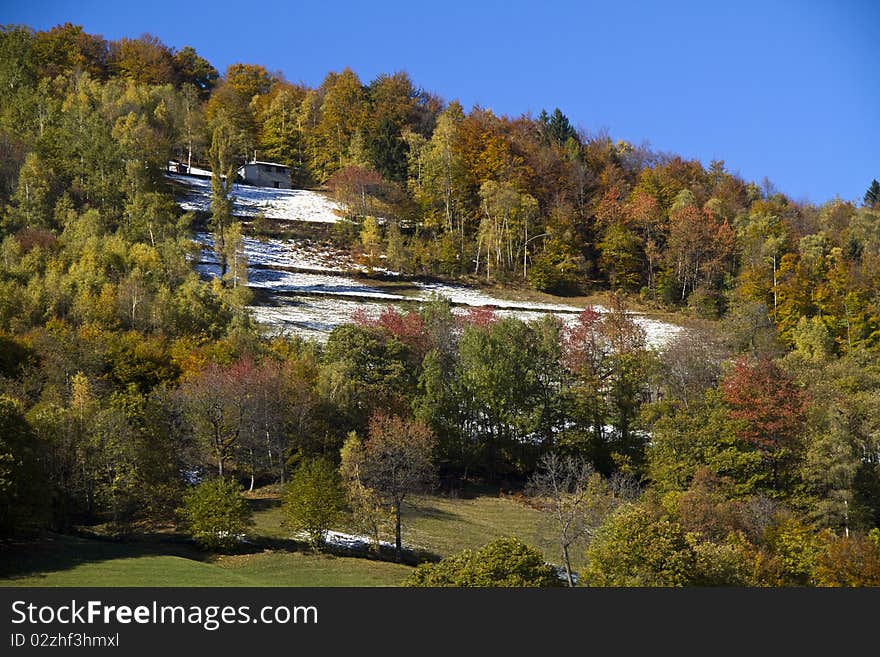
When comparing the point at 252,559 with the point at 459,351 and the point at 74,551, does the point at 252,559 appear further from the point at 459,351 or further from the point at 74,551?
the point at 459,351

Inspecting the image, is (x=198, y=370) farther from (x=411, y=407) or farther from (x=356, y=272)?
(x=356, y=272)

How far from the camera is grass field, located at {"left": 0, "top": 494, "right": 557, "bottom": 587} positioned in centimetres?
3628

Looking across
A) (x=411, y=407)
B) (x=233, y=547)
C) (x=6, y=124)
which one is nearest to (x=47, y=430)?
(x=233, y=547)

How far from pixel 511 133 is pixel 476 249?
26057mm

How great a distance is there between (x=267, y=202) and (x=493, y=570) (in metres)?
86.4

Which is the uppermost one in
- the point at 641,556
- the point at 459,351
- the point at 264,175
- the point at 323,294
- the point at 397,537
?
the point at 264,175

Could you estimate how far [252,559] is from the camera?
42.7 meters

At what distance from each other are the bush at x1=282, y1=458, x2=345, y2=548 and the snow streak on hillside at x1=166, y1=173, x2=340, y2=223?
6094cm

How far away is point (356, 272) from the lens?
96.2 meters

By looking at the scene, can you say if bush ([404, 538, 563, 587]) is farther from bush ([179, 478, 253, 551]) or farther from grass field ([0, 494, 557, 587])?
bush ([179, 478, 253, 551])

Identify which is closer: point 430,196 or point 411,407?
point 411,407

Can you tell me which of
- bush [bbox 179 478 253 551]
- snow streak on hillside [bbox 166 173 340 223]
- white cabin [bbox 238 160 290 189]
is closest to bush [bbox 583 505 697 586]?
bush [bbox 179 478 253 551]

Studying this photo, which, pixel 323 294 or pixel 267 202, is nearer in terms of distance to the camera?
pixel 323 294

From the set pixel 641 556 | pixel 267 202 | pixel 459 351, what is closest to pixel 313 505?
pixel 641 556
